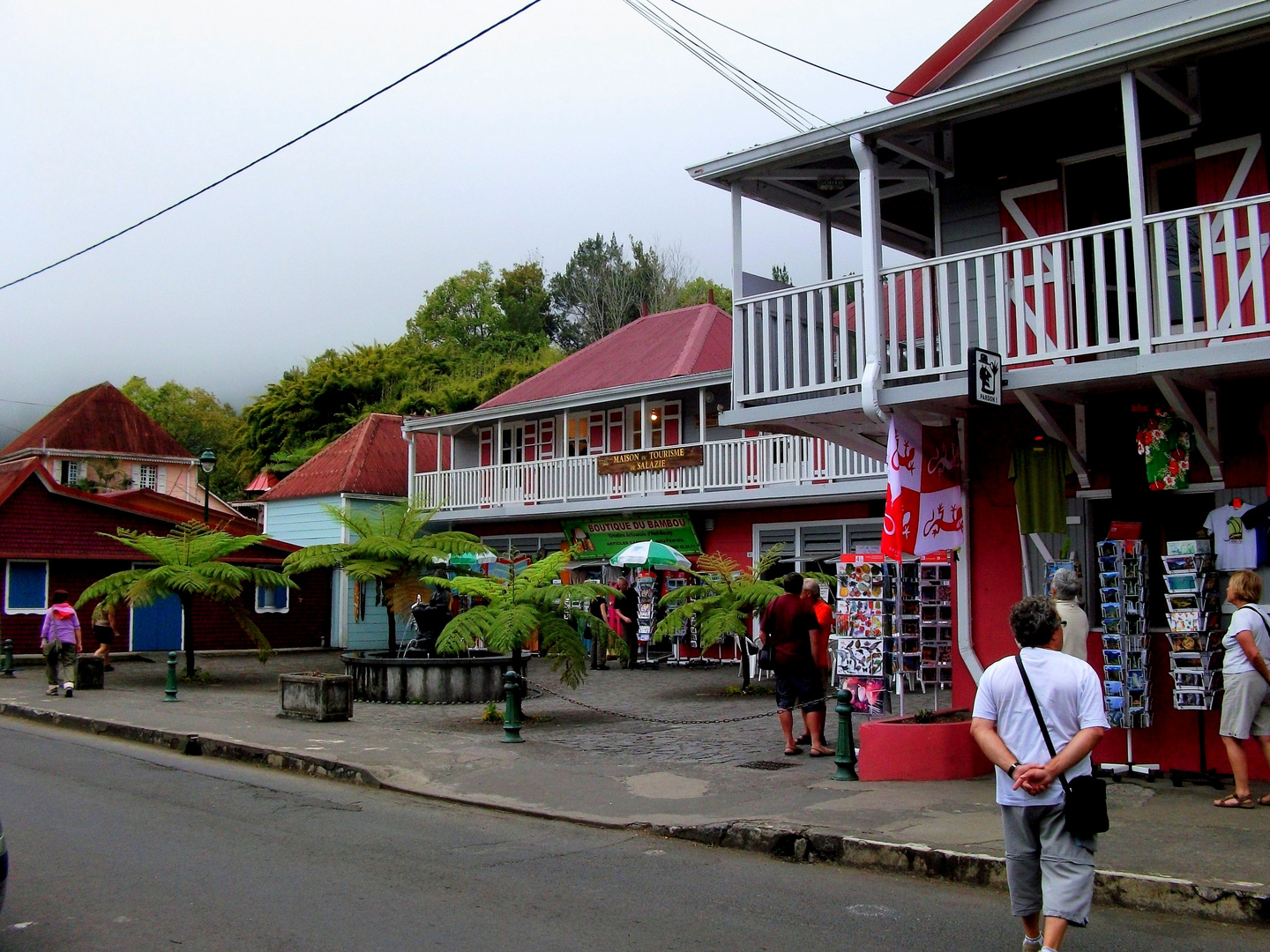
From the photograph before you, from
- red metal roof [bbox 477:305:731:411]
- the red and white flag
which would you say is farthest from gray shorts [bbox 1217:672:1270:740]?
red metal roof [bbox 477:305:731:411]

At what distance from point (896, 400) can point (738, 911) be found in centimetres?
506

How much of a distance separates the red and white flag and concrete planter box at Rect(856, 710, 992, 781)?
4.96 ft

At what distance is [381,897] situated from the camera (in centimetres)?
654

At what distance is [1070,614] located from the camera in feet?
29.7

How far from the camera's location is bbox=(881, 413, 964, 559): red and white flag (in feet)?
33.6

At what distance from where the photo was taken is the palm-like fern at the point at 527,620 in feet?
45.6

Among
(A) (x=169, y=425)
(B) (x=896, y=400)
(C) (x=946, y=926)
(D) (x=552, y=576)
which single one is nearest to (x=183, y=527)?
(D) (x=552, y=576)

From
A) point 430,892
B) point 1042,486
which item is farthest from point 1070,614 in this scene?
point 430,892

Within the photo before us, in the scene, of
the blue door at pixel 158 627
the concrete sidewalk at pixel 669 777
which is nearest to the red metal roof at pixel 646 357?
the blue door at pixel 158 627

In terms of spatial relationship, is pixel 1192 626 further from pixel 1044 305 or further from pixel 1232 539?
pixel 1044 305

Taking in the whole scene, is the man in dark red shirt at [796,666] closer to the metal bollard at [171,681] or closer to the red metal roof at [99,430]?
the metal bollard at [171,681]

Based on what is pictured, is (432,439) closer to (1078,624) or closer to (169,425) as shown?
(1078,624)

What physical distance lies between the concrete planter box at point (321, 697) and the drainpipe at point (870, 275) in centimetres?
812

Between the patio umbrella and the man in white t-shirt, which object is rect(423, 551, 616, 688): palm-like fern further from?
the man in white t-shirt
